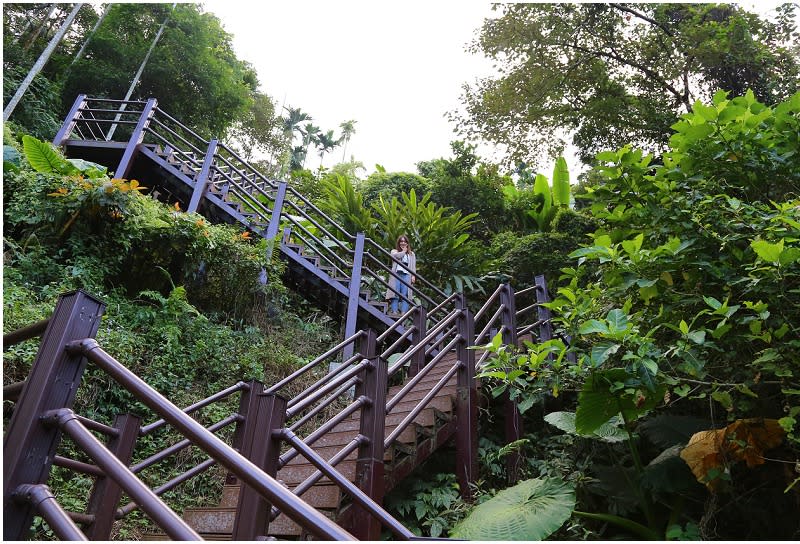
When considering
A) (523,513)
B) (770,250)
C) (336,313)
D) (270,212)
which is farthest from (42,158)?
(770,250)

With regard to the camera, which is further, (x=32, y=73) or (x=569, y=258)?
(x=32, y=73)

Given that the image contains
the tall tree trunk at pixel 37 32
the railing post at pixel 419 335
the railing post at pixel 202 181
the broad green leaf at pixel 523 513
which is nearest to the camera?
the broad green leaf at pixel 523 513

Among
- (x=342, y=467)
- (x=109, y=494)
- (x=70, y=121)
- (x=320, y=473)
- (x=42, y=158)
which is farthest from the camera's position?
(x=70, y=121)

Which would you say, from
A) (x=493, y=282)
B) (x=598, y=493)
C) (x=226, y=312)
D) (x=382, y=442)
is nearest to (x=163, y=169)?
(x=226, y=312)

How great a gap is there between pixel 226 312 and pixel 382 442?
15.6 feet

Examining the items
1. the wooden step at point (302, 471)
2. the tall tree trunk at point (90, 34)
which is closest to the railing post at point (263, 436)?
the wooden step at point (302, 471)

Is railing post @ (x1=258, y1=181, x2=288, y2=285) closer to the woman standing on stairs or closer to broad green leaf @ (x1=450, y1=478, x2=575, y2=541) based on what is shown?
the woman standing on stairs

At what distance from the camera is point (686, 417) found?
13.4ft

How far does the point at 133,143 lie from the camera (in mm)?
10539

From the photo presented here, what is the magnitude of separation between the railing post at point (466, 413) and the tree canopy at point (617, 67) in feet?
24.8

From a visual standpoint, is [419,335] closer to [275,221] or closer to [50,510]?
[275,221]

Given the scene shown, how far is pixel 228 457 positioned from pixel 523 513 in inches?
106

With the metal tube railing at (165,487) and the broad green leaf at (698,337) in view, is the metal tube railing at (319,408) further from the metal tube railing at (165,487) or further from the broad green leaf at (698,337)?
the broad green leaf at (698,337)

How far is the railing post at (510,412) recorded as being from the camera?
4.85m
